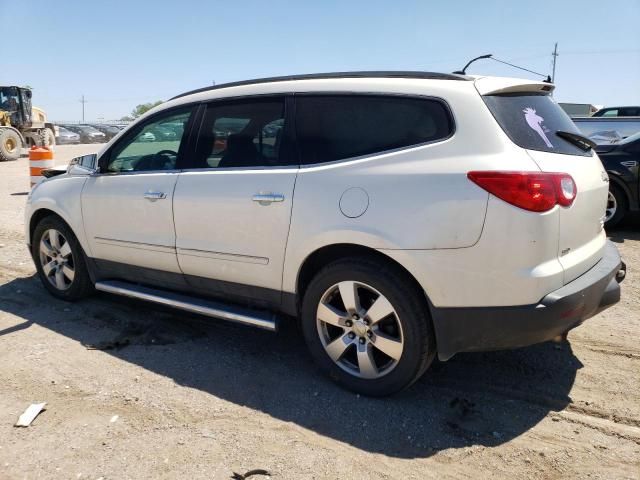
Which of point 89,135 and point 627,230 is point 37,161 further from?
point 89,135

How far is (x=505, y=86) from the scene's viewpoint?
3117 millimetres

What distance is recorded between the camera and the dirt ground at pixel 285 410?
271cm

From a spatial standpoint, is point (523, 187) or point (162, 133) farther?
point (162, 133)

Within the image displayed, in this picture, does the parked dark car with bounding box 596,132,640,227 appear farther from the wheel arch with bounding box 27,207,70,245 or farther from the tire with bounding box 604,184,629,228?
the wheel arch with bounding box 27,207,70,245

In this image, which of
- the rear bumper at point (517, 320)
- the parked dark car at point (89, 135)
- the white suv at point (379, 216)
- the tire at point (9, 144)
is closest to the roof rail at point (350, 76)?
the white suv at point (379, 216)

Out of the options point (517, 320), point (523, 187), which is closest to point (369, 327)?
point (517, 320)

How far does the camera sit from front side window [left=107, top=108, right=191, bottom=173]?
418 centimetres

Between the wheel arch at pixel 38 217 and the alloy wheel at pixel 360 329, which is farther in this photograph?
the wheel arch at pixel 38 217

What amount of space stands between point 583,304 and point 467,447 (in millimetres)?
972

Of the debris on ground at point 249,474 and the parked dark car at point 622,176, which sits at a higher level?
the parked dark car at point 622,176

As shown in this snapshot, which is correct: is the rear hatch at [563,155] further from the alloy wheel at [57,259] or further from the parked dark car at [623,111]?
the parked dark car at [623,111]

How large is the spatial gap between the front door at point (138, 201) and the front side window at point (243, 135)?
24 centimetres

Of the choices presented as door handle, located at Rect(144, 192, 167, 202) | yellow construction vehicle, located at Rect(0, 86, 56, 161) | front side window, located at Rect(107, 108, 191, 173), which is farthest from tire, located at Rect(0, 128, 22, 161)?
door handle, located at Rect(144, 192, 167, 202)

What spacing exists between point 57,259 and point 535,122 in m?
4.13
